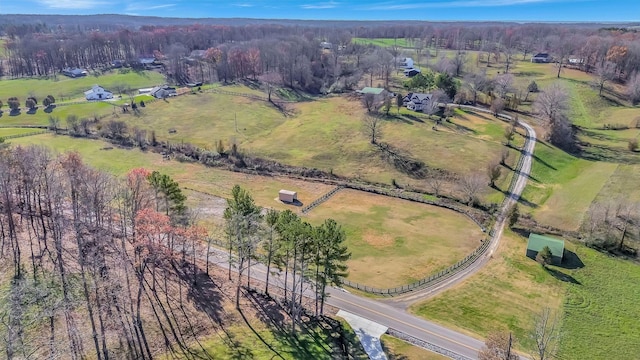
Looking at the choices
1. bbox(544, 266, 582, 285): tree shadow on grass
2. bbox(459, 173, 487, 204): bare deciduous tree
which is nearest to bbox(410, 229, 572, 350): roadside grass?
bbox(544, 266, 582, 285): tree shadow on grass

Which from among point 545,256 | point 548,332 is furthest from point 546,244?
point 548,332

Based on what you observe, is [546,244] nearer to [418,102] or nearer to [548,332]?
[548,332]

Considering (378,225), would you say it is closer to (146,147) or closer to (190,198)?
(190,198)

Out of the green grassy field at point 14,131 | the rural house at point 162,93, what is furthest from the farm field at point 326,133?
the green grassy field at point 14,131

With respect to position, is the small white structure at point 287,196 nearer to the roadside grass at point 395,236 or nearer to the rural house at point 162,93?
the roadside grass at point 395,236

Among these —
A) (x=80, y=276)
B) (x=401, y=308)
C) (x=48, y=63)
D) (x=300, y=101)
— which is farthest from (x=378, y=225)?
(x=48, y=63)

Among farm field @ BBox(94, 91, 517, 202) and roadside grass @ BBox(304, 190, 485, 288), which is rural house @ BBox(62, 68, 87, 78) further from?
roadside grass @ BBox(304, 190, 485, 288)
